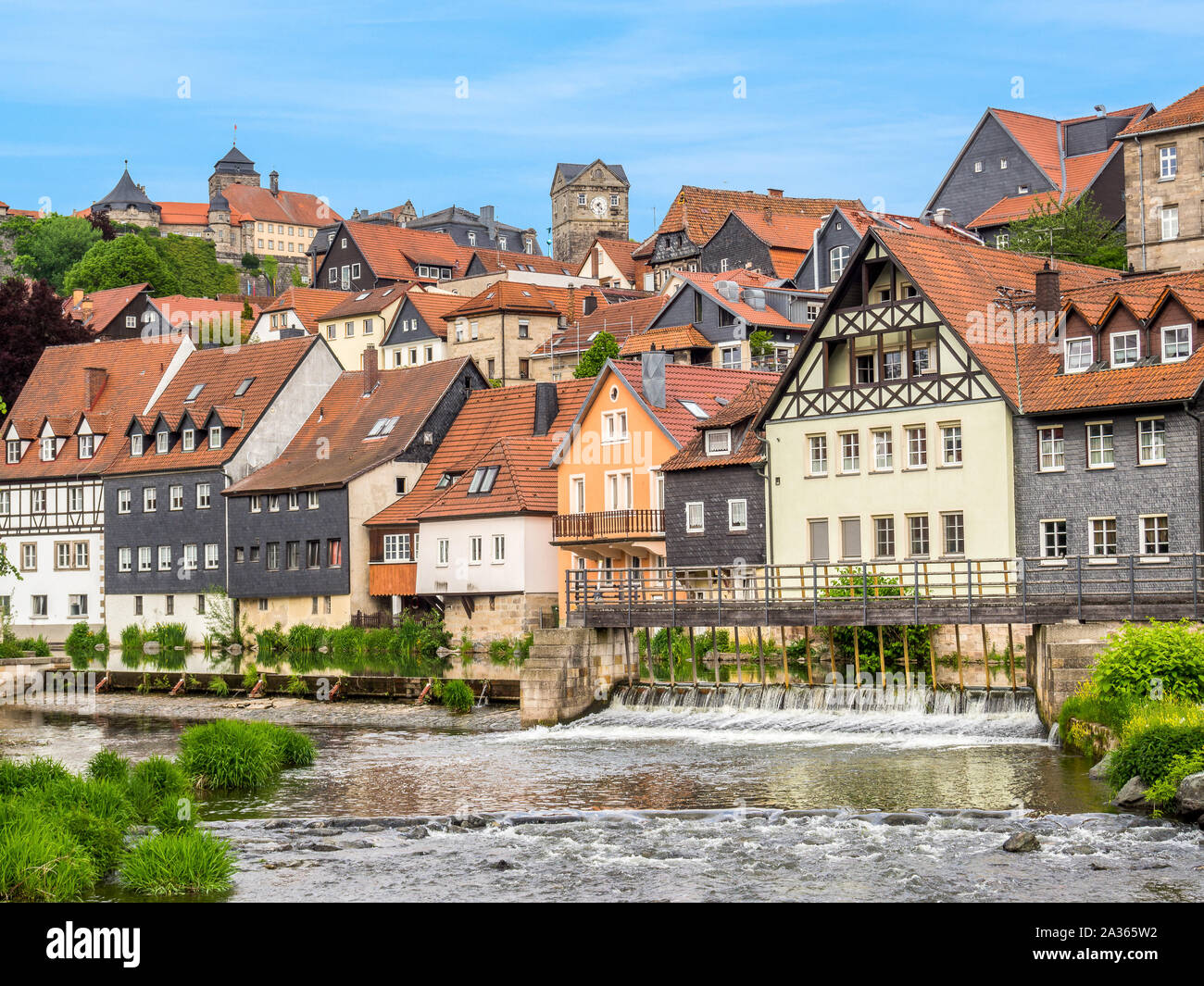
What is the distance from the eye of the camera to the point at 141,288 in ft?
451

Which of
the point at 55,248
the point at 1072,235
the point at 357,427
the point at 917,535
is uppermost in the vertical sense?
the point at 55,248

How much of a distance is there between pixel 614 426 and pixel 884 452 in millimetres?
11384

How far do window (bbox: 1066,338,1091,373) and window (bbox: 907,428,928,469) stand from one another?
4581mm

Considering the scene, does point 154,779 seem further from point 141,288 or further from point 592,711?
point 141,288

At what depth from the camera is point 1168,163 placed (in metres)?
69.8

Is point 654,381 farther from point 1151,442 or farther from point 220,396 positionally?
point 220,396

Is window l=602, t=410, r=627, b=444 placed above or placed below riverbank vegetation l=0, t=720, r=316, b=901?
above

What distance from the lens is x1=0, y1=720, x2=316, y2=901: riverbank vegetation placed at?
19.1m

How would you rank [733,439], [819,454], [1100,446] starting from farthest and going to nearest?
[733,439] → [819,454] → [1100,446]

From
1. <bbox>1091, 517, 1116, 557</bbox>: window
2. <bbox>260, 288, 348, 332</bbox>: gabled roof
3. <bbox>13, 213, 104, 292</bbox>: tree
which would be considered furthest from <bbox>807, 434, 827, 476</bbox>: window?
<bbox>13, 213, 104, 292</bbox>: tree

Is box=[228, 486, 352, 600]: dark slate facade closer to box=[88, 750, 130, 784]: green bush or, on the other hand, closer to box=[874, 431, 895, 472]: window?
box=[874, 431, 895, 472]: window

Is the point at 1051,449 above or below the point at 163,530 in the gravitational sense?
above

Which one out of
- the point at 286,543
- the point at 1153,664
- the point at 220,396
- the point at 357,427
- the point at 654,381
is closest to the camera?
the point at 1153,664

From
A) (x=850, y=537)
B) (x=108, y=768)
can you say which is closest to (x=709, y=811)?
(x=108, y=768)
